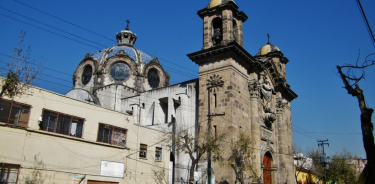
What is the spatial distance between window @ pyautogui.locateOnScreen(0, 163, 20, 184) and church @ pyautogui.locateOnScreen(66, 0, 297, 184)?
10581mm

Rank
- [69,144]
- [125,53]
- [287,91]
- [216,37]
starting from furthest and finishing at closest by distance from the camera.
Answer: [125,53] → [287,91] → [216,37] → [69,144]

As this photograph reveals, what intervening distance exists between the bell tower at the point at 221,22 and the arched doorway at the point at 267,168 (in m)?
9.76

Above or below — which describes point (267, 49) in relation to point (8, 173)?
above

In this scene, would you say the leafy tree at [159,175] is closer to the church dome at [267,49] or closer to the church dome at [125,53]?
the church dome at [267,49]

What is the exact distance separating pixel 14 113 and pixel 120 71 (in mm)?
21474

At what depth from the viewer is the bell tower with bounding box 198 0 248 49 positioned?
26.5 metres

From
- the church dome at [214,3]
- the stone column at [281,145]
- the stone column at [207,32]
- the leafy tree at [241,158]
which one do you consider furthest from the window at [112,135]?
the stone column at [281,145]

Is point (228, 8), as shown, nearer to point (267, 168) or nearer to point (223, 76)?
point (223, 76)

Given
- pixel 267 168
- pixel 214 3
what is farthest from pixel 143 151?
pixel 214 3

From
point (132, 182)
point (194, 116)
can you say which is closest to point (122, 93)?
point (194, 116)

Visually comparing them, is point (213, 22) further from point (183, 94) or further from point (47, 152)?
point (47, 152)

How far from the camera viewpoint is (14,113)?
58.4 feet

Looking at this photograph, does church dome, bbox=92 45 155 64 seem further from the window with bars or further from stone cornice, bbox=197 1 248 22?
the window with bars

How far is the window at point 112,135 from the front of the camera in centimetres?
2189
